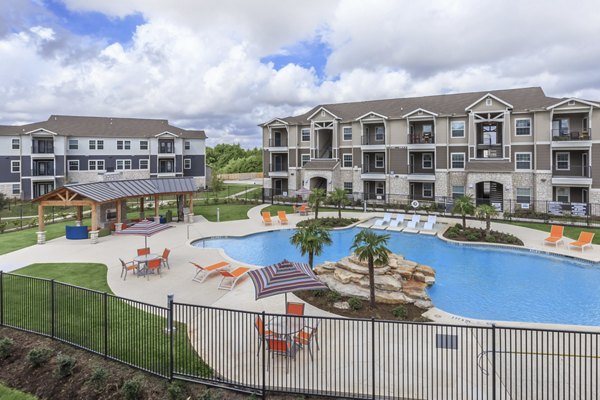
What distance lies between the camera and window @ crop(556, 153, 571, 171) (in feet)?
107

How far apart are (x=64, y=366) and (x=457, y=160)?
35.4 m

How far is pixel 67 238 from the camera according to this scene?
76.2 feet

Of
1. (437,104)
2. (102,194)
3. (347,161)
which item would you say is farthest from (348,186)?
(102,194)

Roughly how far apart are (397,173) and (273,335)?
106 ft

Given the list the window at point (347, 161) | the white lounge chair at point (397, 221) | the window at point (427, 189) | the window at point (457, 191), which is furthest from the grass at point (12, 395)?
the window at point (347, 161)

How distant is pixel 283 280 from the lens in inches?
396

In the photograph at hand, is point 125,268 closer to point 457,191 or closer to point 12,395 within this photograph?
point 12,395

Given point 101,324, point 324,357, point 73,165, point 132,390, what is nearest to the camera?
point 132,390

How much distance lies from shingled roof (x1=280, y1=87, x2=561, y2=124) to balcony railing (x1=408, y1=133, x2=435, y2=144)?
2345 mm

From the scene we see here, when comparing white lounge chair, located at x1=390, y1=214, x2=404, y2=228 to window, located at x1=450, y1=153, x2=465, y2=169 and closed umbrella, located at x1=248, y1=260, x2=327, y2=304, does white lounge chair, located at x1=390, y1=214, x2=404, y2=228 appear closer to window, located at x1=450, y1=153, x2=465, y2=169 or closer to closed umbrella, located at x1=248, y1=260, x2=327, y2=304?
window, located at x1=450, y1=153, x2=465, y2=169

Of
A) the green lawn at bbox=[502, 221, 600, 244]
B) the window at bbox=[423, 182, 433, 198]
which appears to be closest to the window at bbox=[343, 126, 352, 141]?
the window at bbox=[423, 182, 433, 198]

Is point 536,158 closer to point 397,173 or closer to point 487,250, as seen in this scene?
point 397,173

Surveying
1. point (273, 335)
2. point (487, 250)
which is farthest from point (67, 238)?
point (487, 250)

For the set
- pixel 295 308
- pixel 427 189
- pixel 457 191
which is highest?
pixel 427 189
